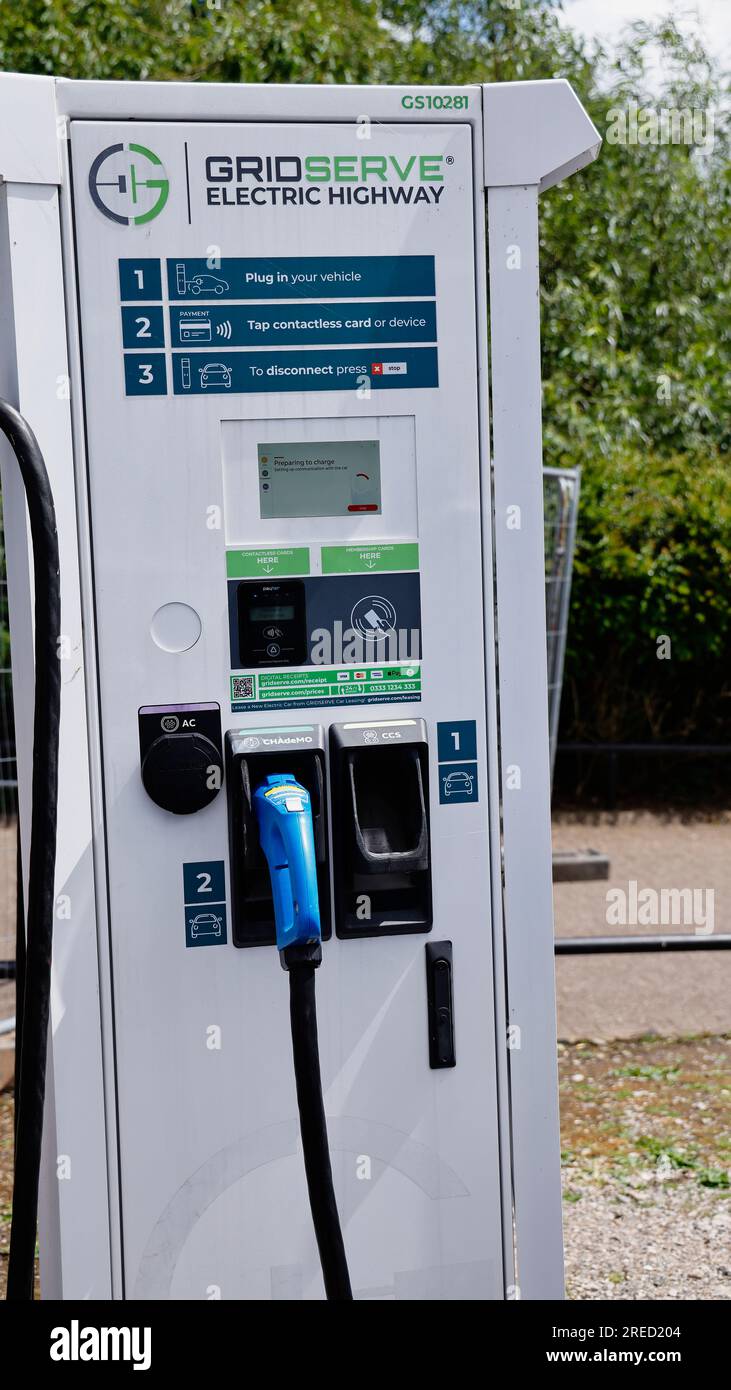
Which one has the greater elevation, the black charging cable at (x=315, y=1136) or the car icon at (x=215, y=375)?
the car icon at (x=215, y=375)

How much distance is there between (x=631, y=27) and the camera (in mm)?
10242

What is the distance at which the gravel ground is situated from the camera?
10.6 ft

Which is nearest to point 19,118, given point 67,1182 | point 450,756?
point 450,756

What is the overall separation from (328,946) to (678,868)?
5200mm

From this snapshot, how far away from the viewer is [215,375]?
2035 millimetres

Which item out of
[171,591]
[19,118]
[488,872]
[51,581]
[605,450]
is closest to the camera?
[51,581]

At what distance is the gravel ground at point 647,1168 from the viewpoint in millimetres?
3217

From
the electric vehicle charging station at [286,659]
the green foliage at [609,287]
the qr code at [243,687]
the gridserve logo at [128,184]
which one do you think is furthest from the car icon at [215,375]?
the green foliage at [609,287]

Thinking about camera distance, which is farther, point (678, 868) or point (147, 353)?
point (678, 868)

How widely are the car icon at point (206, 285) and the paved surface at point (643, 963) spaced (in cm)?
334

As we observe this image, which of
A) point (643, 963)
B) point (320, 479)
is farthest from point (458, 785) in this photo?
point (643, 963)

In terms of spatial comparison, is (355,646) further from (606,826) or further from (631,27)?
(631,27)

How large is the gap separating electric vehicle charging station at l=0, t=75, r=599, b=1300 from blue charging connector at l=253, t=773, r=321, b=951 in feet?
0.07

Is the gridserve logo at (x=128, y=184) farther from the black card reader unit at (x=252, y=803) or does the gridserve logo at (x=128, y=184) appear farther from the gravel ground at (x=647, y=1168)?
the gravel ground at (x=647, y=1168)
